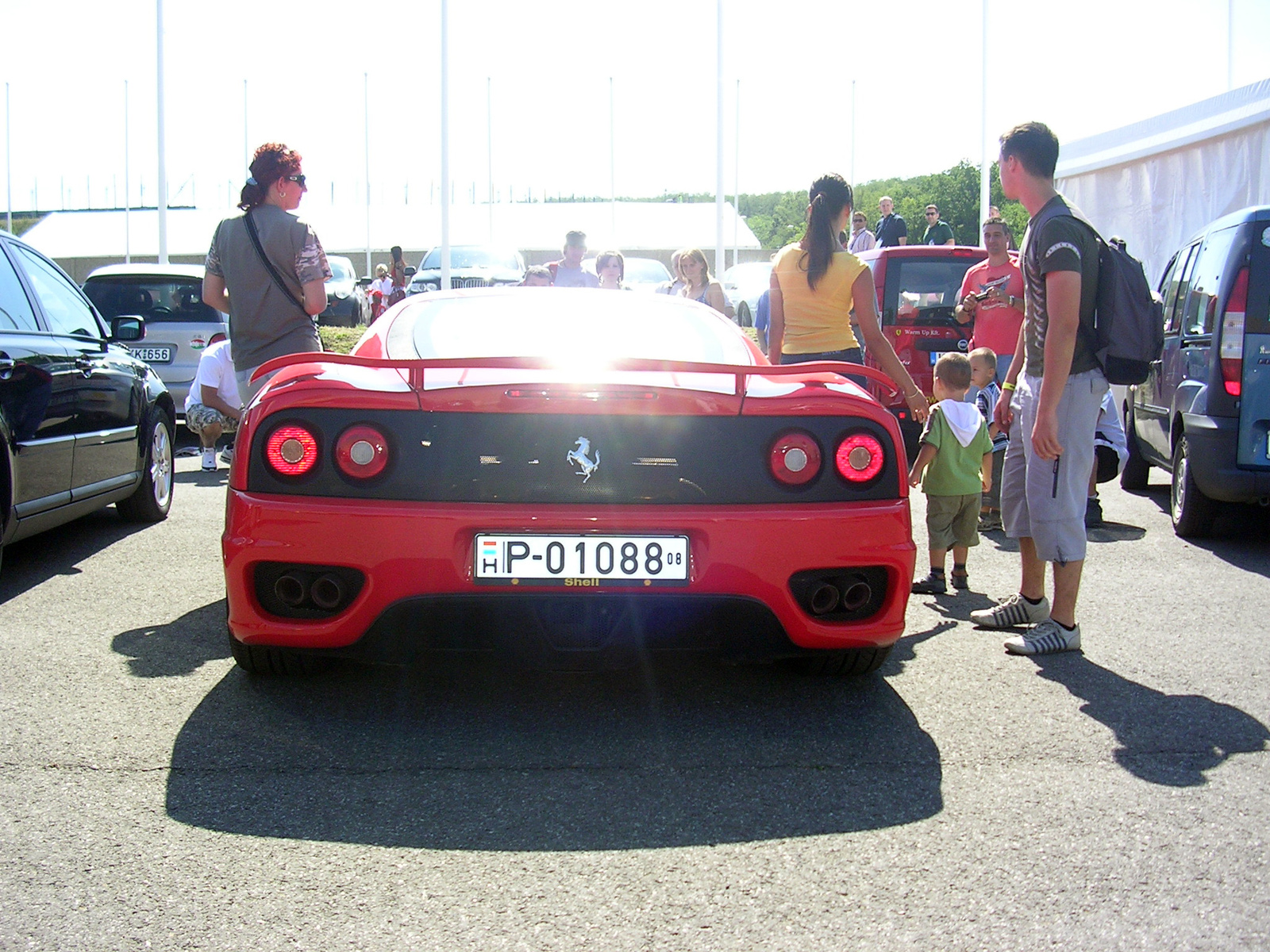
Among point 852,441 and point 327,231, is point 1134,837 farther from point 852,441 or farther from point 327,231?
point 327,231

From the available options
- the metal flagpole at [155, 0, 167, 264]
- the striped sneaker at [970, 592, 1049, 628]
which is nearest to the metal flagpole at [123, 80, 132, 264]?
the metal flagpole at [155, 0, 167, 264]

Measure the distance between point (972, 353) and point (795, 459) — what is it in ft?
12.0

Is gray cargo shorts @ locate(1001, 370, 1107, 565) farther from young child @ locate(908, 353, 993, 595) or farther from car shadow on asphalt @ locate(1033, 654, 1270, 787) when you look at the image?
young child @ locate(908, 353, 993, 595)

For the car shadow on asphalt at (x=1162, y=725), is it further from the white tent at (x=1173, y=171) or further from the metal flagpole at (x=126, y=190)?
the metal flagpole at (x=126, y=190)

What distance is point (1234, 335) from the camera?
6.30 metres

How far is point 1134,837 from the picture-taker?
2646mm

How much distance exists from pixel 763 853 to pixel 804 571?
90 centimetres

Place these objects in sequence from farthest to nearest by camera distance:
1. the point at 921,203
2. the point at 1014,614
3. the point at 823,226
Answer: the point at 921,203 → the point at 823,226 → the point at 1014,614

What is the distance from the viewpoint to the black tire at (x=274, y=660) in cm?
362

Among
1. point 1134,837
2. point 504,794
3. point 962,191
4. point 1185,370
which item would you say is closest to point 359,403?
point 504,794

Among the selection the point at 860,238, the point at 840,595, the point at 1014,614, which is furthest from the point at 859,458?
the point at 860,238

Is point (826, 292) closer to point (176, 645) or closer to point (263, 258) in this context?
point (263, 258)

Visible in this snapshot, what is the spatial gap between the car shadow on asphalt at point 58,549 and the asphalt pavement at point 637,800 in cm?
101

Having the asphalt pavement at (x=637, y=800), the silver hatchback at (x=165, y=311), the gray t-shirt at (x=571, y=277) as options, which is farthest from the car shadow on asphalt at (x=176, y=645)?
the silver hatchback at (x=165, y=311)
